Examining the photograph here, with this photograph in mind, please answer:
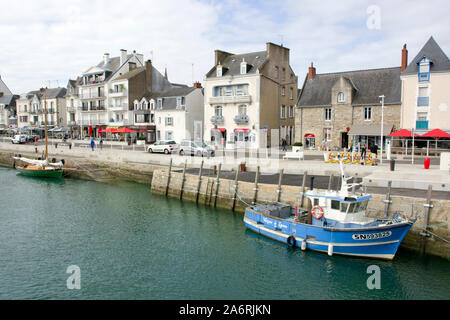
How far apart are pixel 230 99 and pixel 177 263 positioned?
35887 mm

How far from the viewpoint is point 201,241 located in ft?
63.6

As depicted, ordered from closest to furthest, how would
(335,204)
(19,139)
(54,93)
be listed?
(335,204) < (19,139) < (54,93)

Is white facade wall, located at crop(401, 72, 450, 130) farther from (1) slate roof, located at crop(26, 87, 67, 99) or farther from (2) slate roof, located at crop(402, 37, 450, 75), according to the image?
(1) slate roof, located at crop(26, 87, 67, 99)

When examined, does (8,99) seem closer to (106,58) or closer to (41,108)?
(41,108)

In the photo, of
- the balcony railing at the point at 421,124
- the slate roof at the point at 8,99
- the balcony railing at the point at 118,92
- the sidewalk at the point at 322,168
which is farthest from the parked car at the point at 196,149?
the slate roof at the point at 8,99

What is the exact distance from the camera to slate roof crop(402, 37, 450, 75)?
121 feet

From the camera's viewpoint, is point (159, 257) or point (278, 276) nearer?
point (278, 276)

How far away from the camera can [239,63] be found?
167 feet

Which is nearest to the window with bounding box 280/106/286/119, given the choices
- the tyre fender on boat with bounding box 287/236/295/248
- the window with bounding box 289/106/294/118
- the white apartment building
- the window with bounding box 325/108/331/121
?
the window with bounding box 289/106/294/118

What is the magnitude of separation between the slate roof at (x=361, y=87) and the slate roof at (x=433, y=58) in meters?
2.55

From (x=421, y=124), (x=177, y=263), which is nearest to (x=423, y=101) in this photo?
(x=421, y=124)

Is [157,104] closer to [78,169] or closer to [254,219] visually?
[78,169]
